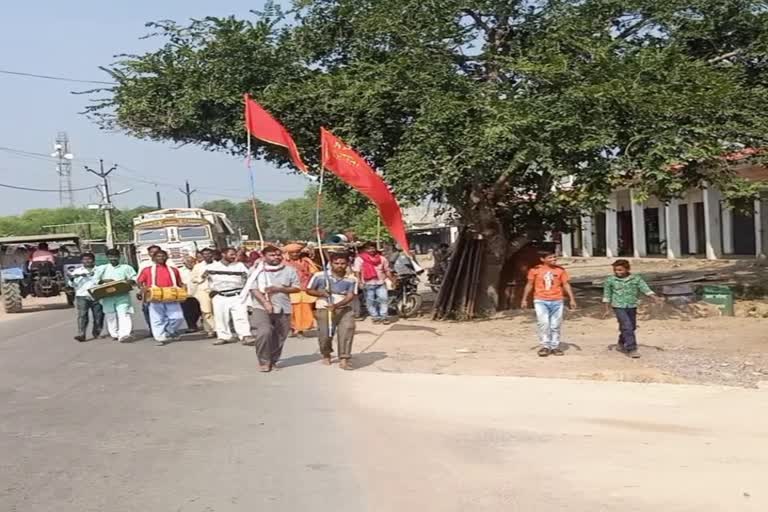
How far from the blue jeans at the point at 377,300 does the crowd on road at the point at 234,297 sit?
12.0 inches

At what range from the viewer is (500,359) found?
11.8 metres

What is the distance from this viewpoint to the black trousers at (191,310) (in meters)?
15.4

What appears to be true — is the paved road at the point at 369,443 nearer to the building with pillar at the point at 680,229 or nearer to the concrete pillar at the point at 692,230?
the building with pillar at the point at 680,229

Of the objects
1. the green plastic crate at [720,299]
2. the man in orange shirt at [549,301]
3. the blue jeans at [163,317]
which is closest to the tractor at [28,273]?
the blue jeans at [163,317]

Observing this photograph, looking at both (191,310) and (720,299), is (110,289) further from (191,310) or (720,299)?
(720,299)

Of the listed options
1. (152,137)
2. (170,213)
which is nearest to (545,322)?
(152,137)

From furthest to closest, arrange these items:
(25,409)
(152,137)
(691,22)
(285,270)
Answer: (152,137), (691,22), (285,270), (25,409)

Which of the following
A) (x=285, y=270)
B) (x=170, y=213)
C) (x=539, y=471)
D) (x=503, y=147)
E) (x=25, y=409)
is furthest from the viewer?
(x=170, y=213)

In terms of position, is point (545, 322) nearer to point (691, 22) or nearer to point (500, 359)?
point (500, 359)

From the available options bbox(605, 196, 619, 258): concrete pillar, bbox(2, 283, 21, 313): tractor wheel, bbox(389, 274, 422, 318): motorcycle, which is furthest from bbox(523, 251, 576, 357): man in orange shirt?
bbox(605, 196, 619, 258): concrete pillar

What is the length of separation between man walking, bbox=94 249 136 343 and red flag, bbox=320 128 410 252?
4.13 metres

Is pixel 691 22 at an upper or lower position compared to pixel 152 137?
upper

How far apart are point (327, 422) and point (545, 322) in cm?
482

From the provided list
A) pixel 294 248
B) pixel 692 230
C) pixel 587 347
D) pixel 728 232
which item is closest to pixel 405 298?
pixel 294 248
